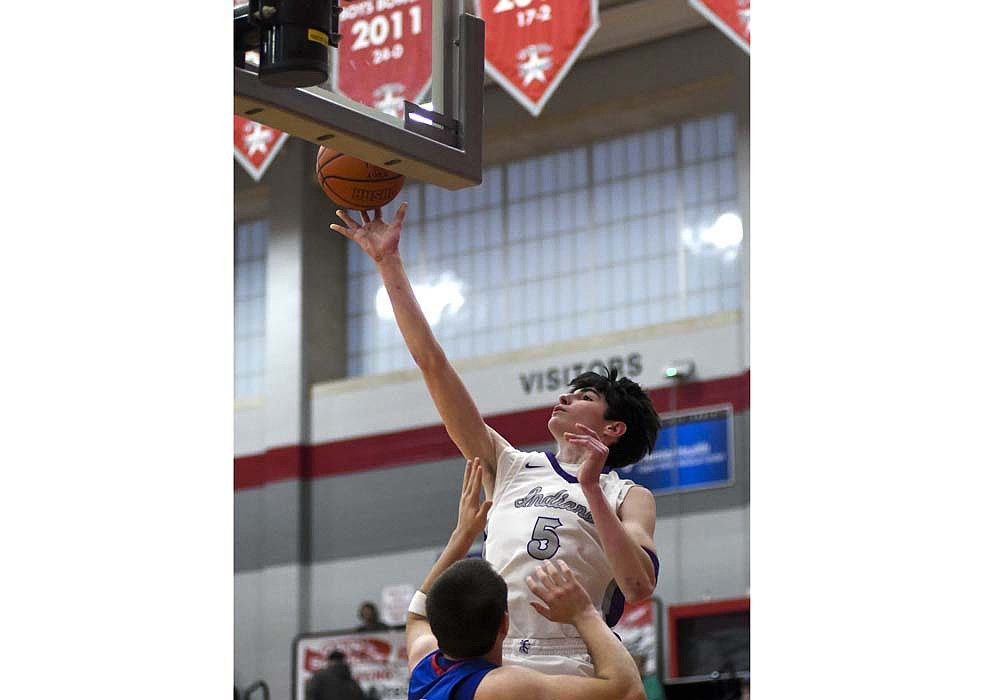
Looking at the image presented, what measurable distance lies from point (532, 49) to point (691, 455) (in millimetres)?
A: 6180

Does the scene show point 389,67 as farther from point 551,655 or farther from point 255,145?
point 255,145

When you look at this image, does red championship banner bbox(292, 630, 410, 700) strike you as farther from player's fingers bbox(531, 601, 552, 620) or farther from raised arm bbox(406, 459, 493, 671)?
player's fingers bbox(531, 601, 552, 620)

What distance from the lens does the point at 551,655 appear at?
165 inches

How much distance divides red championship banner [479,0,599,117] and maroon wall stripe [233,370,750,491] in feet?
18.5

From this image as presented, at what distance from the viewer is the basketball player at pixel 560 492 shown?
13.7 feet

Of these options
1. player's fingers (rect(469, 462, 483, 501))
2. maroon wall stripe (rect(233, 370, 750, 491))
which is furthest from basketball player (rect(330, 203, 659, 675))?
maroon wall stripe (rect(233, 370, 750, 491))

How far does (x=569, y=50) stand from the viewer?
11234mm

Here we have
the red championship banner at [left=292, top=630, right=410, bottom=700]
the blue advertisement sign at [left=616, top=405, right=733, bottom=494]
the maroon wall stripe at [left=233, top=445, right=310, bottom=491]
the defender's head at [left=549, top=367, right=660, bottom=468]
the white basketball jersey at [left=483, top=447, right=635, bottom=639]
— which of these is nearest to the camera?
the white basketball jersey at [left=483, top=447, right=635, bottom=639]

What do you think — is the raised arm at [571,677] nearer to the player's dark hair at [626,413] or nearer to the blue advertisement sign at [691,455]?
the player's dark hair at [626,413]

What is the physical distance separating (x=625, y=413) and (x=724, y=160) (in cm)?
1240

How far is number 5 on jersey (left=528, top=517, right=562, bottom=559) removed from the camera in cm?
430

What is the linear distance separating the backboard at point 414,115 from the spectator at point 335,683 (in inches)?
483

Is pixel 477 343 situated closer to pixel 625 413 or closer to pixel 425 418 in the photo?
pixel 425 418

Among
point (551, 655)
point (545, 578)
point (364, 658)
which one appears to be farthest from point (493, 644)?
point (364, 658)
